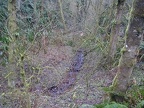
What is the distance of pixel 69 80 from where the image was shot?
45.5 ft

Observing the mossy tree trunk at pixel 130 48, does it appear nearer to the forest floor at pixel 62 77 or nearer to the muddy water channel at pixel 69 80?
the forest floor at pixel 62 77

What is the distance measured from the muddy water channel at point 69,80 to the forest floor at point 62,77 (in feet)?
0.73

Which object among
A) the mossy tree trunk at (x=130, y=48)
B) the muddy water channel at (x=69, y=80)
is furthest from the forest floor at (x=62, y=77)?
the mossy tree trunk at (x=130, y=48)

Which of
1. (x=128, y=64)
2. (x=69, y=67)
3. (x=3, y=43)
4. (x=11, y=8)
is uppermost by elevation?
(x=11, y=8)

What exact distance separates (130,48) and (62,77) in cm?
793

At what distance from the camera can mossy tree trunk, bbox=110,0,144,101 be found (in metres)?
6.53

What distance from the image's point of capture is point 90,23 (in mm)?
21719

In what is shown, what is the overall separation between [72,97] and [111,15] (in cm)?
854

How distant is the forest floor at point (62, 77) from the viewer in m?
10.1

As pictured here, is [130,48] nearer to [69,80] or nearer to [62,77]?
[69,80]

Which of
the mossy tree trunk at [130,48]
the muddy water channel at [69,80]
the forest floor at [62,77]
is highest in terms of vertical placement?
the mossy tree trunk at [130,48]

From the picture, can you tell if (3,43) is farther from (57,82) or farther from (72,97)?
(72,97)

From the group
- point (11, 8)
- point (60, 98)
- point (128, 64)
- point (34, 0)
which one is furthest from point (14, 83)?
point (34, 0)

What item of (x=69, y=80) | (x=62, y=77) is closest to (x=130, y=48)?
(x=69, y=80)
